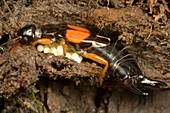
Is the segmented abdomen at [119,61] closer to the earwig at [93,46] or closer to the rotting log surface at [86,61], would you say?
the earwig at [93,46]

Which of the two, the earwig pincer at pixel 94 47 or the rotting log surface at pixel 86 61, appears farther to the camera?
the earwig pincer at pixel 94 47

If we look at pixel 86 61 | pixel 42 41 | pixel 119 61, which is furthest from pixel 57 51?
pixel 119 61

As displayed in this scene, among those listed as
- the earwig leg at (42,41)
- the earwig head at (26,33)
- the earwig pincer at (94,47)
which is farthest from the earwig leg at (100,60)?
the earwig head at (26,33)

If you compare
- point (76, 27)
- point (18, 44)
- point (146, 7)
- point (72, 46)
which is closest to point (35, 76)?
point (18, 44)

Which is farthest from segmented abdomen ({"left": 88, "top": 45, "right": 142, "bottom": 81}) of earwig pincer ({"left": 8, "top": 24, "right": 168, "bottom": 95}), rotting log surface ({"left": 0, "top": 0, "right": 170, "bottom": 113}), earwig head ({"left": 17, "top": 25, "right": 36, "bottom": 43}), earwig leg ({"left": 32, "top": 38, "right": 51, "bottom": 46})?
earwig head ({"left": 17, "top": 25, "right": 36, "bottom": 43})

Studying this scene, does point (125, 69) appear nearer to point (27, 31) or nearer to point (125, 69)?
point (125, 69)

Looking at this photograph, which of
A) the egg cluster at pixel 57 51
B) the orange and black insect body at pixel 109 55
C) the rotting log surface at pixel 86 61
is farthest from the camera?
the egg cluster at pixel 57 51

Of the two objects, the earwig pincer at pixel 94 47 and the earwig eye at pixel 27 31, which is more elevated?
the earwig eye at pixel 27 31

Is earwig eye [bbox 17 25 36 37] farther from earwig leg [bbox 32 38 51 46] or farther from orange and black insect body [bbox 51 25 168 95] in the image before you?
orange and black insect body [bbox 51 25 168 95]
